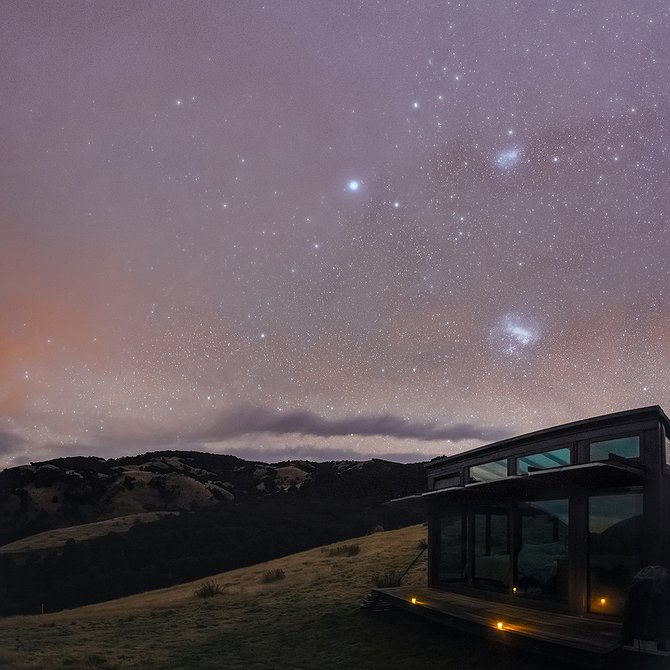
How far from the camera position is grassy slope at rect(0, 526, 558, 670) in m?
14.4

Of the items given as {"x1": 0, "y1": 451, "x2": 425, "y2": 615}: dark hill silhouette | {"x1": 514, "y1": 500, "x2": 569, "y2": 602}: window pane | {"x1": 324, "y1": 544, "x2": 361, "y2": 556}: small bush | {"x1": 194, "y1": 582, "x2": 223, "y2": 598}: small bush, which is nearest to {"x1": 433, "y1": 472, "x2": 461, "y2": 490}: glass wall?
{"x1": 514, "y1": 500, "x2": 569, "y2": 602}: window pane

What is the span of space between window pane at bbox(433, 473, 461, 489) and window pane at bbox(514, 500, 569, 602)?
346 cm

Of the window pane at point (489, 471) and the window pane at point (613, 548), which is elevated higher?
the window pane at point (489, 471)

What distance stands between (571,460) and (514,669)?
13.8 feet

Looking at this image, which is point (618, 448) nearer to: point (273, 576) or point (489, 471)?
point (489, 471)

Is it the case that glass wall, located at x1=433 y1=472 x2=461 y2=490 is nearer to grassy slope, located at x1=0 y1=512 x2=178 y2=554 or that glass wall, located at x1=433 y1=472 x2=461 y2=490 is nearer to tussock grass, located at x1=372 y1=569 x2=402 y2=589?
tussock grass, located at x1=372 y1=569 x2=402 y2=589

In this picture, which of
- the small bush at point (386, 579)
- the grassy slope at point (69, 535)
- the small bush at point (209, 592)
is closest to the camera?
the small bush at point (386, 579)

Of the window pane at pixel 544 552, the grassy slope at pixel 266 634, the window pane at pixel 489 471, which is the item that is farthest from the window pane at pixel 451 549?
the window pane at pixel 544 552

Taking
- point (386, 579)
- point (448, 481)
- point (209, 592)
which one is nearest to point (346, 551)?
point (209, 592)

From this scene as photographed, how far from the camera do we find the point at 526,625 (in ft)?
40.2

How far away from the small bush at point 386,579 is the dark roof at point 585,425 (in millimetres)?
5724

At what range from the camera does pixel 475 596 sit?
16906 millimetres

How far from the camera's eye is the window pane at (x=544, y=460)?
14102mm

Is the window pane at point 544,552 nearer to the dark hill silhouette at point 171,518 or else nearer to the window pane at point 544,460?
the window pane at point 544,460
